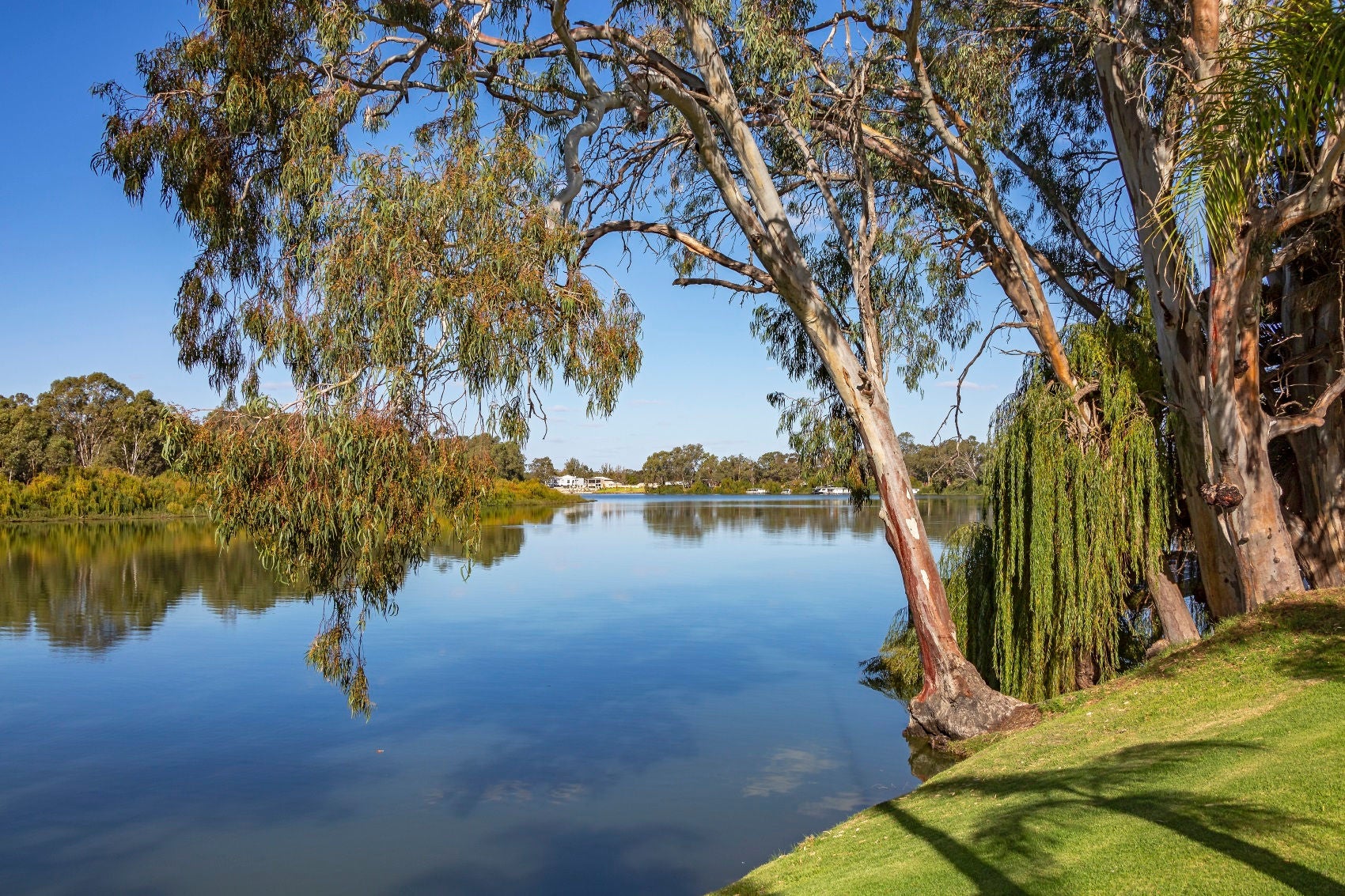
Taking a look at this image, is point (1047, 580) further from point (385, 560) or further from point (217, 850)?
point (217, 850)

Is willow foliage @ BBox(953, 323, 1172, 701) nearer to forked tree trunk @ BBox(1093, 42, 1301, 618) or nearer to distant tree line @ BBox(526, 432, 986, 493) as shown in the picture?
forked tree trunk @ BBox(1093, 42, 1301, 618)

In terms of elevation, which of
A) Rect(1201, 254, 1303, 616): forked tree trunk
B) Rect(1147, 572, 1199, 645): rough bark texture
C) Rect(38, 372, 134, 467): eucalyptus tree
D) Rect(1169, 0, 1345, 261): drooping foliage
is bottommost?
Rect(1147, 572, 1199, 645): rough bark texture

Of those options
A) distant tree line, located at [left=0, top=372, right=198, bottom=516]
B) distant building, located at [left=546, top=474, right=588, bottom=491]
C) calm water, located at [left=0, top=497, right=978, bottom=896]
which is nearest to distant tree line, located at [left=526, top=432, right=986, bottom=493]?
distant building, located at [left=546, top=474, right=588, bottom=491]

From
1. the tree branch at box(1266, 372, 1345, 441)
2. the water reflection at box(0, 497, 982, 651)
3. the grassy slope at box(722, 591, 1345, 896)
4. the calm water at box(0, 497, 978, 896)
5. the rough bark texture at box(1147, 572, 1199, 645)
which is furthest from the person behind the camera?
the water reflection at box(0, 497, 982, 651)

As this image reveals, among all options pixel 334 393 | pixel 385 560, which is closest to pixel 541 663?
pixel 385 560

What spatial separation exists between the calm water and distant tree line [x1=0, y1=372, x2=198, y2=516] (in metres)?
22.3

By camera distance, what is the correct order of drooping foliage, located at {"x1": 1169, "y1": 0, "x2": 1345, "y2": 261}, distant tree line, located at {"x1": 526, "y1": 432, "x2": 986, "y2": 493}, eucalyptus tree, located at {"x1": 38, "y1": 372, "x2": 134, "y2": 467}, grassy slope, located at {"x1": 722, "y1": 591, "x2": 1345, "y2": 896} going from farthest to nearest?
distant tree line, located at {"x1": 526, "y1": 432, "x2": 986, "y2": 493} < eucalyptus tree, located at {"x1": 38, "y1": 372, "x2": 134, "y2": 467} < drooping foliage, located at {"x1": 1169, "y1": 0, "x2": 1345, "y2": 261} < grassy slope, located at {"x1": 722, "y1": 591, "x2": 1345, "y2": 896}

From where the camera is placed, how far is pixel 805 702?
946cm

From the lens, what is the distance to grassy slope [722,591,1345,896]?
10.00 ft

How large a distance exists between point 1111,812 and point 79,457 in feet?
172

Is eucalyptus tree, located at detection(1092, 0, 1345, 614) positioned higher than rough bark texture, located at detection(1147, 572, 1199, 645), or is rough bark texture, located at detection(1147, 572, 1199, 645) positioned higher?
eucalyptus tree, located at detection(1092, 0, 1345, 614)

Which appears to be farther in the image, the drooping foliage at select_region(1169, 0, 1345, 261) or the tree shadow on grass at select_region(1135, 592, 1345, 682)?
the tree shadow on grass at select_region(1135, 592, 1345, 682)

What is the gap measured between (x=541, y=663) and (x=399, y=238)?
21.7 feet

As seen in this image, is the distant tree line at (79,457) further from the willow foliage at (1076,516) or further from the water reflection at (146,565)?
the willow foliage at (1076,516)
